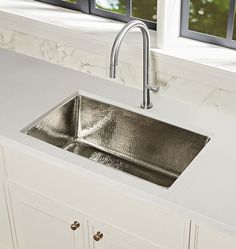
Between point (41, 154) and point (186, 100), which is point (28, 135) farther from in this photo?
point (186, 100)

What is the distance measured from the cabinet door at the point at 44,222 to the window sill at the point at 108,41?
0.73 m

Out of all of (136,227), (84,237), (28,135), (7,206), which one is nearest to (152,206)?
(136,227)

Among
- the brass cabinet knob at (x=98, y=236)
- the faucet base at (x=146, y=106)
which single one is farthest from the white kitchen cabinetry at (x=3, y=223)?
the faucet base at (x=146, y=106)

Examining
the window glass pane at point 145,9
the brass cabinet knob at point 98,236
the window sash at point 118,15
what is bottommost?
the brass cabinet knob at point 98,236

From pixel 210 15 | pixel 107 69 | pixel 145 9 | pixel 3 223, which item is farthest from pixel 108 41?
pixel 210 15

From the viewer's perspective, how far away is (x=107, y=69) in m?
2.69

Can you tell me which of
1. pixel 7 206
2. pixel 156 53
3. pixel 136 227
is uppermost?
pixel 156 53

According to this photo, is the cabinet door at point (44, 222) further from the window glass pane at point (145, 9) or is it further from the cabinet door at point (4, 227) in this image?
the window glass pane at point (145, 9)

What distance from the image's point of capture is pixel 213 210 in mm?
1874

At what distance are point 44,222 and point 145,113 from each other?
60cm

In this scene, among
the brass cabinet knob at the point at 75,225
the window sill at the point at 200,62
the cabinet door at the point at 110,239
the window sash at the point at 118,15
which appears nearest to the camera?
the cabinet door at the point at 110,239

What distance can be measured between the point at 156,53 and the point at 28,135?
649mm

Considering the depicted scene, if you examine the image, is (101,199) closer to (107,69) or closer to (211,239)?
(211,239)

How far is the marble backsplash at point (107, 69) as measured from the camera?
2436 mm
